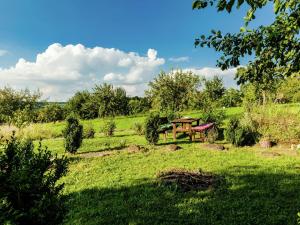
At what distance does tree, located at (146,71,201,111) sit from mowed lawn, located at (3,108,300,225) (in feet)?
87.9

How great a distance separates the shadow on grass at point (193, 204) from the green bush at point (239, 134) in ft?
18.8

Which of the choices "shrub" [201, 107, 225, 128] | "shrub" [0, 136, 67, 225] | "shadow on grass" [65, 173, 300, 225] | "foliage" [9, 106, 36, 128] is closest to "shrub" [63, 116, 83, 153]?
"shadow on grass" [65, 173, 300, 225]

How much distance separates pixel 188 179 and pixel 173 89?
31.5 metres

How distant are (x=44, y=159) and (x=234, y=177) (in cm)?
629

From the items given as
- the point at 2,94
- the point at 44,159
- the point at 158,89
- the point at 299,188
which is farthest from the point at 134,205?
the point at 2,94

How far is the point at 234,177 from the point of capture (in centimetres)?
859

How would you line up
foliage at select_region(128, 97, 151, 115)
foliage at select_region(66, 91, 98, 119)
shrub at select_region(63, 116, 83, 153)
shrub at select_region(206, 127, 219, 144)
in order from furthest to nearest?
foliage at select_region(128, 97, 151, 115) < foliage at select_region(66, 91, 98, 119) < shrub at select_region(206, 127, 219, 144) < shrub at select_region(63, 116, 83, 153)

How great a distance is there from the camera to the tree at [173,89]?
38750 millimetres

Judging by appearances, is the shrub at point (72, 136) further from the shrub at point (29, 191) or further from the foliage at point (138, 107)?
the foliage at point (138, 107)

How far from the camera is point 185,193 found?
730 cm

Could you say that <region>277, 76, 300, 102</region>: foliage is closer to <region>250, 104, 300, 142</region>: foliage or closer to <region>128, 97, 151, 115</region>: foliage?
<region>250, 104, 300, 142</region>: foliage

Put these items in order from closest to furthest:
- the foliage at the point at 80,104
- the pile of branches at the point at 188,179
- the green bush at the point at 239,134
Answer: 1. the pile of branches at the point at 188,179
2. the green bush at the point at 239,134
3. the foliage at the point at 80,104

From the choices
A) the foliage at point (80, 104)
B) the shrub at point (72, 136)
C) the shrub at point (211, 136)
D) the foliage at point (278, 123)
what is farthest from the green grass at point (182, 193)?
the foliage at point (80, 104)

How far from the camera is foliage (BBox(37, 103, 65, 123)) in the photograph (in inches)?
1937
